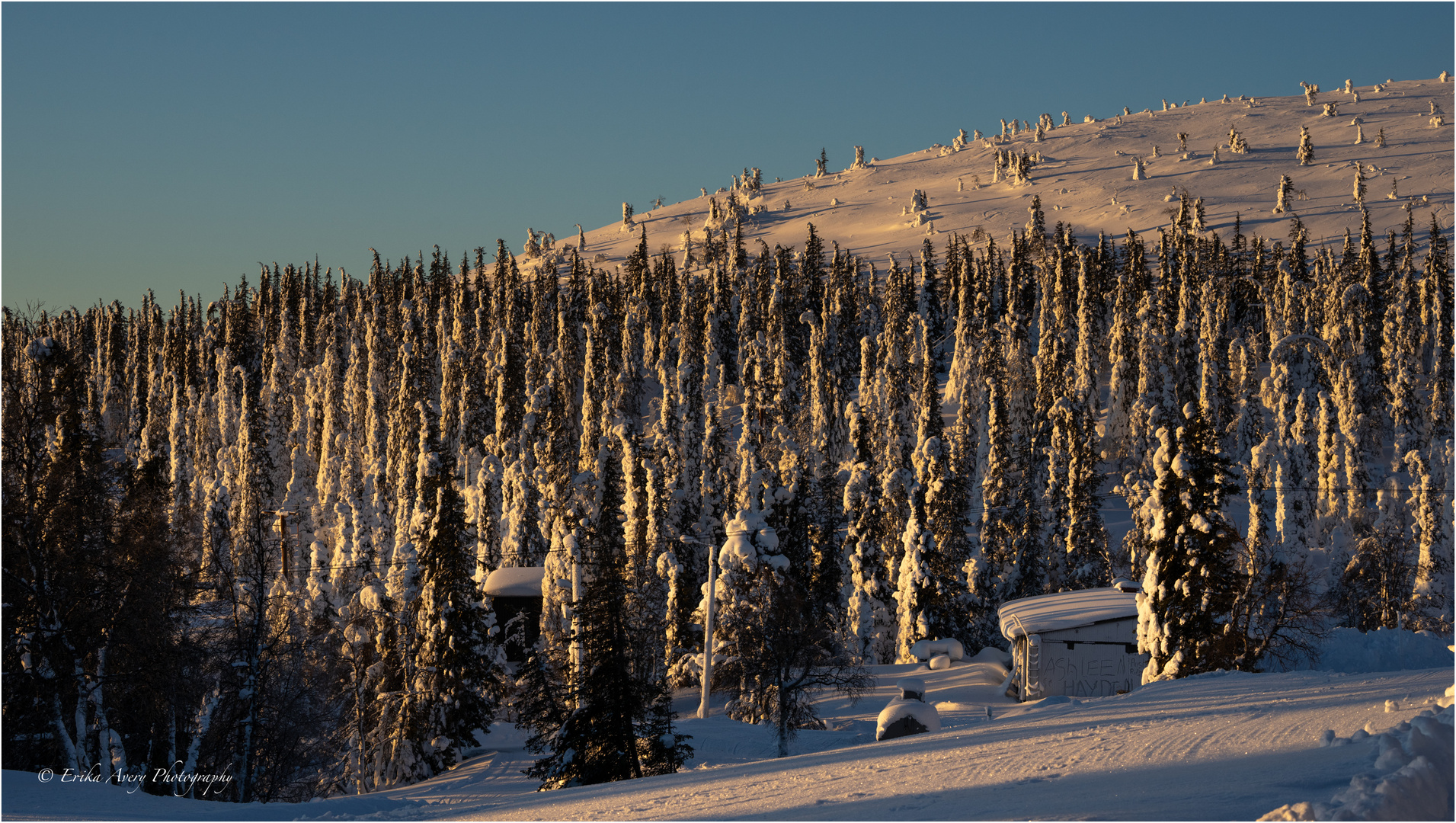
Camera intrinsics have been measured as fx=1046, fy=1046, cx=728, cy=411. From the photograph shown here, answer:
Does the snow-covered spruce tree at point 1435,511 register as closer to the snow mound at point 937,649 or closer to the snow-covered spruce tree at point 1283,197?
the snow mound at point 937,649

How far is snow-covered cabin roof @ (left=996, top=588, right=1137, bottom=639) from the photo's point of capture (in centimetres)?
3322

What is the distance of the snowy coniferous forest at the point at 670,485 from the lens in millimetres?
24203

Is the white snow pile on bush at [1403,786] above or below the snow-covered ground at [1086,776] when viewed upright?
above

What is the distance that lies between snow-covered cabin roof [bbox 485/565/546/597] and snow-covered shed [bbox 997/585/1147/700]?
20271 millimetres

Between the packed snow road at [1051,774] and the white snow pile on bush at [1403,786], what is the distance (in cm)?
9

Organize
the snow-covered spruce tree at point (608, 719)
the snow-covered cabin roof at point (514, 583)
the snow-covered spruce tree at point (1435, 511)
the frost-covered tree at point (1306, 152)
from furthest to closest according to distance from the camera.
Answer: the frost-covered tree at point (1306, 152), the snow-covered cabin roof at point (514, 583), the snow-covered spruce tree at point (1435, 511), the snow-covered spruce tree at point (608, 719)

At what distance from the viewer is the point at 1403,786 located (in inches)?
320

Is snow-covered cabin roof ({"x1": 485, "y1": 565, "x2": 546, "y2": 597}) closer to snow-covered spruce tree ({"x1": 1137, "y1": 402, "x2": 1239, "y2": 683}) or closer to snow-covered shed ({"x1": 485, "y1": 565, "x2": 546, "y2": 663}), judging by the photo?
snow-covered shed ({"x1": 485, "y1": 565, "x2": 546, "y2": 663})

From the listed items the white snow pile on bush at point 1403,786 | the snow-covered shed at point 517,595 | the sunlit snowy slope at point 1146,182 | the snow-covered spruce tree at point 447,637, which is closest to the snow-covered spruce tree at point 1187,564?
the white snow pile on bush at point 1403,786

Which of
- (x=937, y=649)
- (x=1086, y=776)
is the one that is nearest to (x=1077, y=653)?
(x=937, y=649)

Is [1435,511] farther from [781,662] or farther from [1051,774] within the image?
[1051,774]

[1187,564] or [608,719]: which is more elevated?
[1187,564]

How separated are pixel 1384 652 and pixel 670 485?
29.1m

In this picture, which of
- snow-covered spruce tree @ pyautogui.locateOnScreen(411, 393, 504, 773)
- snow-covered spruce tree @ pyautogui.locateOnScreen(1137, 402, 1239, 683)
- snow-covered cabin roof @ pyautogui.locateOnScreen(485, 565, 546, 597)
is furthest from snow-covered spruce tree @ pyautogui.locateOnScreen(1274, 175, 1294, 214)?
snow-covered spruce tree @ pyautogui.locateOnScreen(411, 393, 504, 773)
